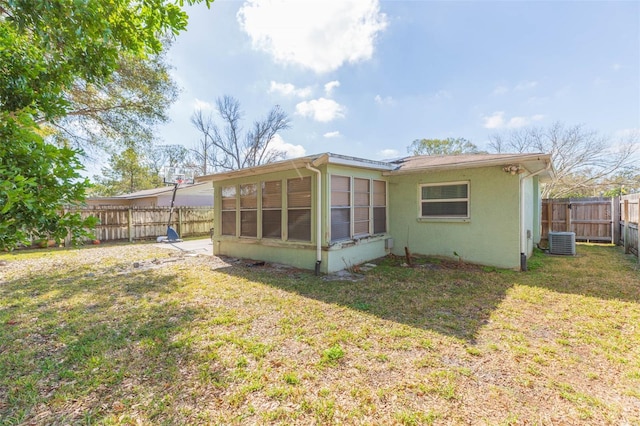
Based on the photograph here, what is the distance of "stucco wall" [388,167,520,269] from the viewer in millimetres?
6199

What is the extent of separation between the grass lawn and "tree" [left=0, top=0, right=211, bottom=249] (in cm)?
153

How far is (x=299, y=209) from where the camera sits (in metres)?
6.55

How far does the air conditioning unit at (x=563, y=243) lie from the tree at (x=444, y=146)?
21665 millimetres

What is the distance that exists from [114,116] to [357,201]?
8727 millimetres

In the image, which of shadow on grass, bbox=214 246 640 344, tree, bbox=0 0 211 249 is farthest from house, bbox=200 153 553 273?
tree, bbox=0 0 211 249

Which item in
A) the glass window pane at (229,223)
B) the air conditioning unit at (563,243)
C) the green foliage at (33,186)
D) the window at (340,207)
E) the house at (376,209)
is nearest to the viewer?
the green foliage at (33,186)

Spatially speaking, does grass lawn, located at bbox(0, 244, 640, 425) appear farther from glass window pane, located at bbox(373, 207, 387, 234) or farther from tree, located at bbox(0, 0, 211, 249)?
glass window pane, located at bbox(373, 207, 387, 234)

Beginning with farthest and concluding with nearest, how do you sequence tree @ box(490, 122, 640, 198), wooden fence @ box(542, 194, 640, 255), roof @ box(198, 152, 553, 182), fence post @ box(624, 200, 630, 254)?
tree @ box(490, 122, 640, 198) < wooden fence @ box(542, 194, 640, 255) < fence post @ box(624, 200, 630, 254) < roof @ box(198, 152, 553, 182)

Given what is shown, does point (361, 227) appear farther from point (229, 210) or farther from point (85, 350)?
point (85, 350)

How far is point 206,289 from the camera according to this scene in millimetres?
5184

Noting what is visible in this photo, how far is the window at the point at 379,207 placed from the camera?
7.57 meters

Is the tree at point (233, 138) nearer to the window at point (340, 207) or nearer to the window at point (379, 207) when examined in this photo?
the window at point (379, 207)

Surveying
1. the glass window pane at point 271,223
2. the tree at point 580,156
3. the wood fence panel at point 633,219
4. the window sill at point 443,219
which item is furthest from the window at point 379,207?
the tree at point 580,156

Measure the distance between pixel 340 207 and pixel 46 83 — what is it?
5.13m
